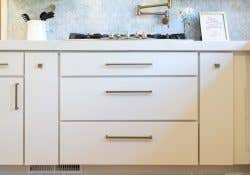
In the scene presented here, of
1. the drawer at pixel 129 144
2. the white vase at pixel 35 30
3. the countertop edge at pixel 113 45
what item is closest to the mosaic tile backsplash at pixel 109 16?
the white vase at pixel 35 30

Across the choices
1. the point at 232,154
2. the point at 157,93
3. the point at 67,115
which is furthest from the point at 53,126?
the point at 232,154

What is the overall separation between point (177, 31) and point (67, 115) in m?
1.07

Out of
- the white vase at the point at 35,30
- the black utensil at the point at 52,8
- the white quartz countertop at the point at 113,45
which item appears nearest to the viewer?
the white quartz countertop at the point at 113,45

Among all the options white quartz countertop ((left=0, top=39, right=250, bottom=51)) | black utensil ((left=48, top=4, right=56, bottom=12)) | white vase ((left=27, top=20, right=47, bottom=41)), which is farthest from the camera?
black utensil ((left=48, top=4, right=56, bottom=12))

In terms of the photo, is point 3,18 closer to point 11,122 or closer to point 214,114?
point 11,122

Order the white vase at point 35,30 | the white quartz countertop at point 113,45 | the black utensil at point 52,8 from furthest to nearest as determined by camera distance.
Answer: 1. the black utensil at point 52,8
2. the white vase at point 35,30
3. the white quartz countertop at point 113,45

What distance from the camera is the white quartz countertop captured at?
2094 mm

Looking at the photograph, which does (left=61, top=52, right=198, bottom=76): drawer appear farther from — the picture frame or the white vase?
the picture frame

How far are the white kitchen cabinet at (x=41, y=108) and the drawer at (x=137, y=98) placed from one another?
0.11 m

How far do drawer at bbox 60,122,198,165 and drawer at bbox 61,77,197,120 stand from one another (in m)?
0.05

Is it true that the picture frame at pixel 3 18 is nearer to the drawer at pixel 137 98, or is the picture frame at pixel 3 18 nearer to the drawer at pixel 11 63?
the drawer at pixel 11 63

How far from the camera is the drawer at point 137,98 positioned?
2115 mm

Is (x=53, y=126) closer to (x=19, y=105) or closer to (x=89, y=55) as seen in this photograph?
(x=19, y=105)

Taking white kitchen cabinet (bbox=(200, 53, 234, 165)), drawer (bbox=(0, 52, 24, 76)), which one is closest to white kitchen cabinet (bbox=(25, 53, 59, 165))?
drawer (bbox=(0, 52, 24, 76))
